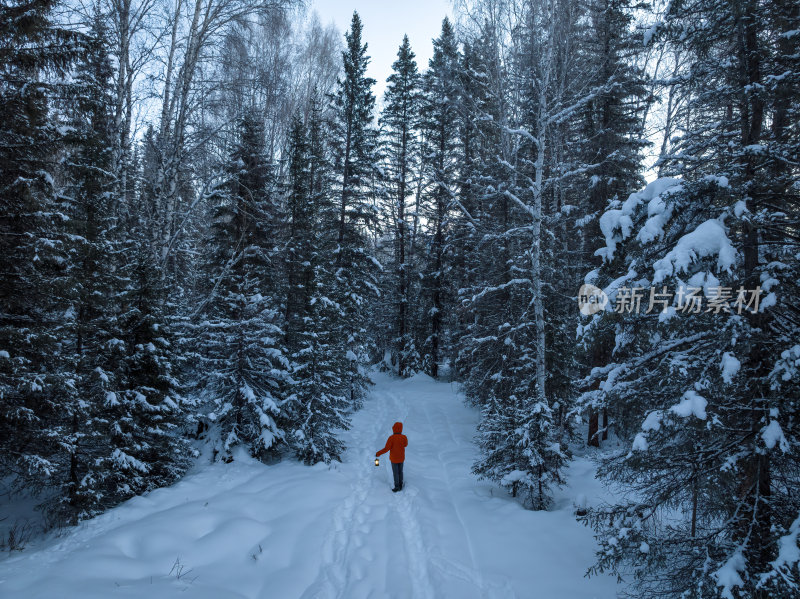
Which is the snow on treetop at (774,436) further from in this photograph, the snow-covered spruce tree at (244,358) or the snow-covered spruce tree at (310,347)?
the snow-covered spruce tree at (244,358)

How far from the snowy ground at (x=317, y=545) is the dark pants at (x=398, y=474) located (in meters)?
0.26

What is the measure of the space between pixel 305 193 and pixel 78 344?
9.39m

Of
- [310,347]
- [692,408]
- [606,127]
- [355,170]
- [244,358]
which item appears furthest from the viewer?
[355,170]

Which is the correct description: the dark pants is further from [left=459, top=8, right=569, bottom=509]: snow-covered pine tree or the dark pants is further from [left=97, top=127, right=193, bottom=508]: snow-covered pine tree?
[left=97, top=127, right=193, bottom=508]: snow-covered pine tree

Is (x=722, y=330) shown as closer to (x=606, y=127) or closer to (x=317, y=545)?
(x=317, y=545)

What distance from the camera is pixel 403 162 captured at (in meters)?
24.8

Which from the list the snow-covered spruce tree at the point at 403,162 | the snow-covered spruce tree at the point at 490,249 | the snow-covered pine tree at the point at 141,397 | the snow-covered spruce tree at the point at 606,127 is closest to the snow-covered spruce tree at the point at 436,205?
the snow-covered spruce tree at the point at 403,162

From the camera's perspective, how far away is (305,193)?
15.2 meters

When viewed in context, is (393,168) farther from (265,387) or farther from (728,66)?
(728,66)

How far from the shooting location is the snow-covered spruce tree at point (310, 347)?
1120 centimetres

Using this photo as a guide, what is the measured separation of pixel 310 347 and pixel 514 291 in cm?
703

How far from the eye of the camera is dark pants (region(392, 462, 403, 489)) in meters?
9.21

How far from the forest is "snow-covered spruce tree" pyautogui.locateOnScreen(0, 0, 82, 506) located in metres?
0.05

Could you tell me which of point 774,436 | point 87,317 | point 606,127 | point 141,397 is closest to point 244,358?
point 141,397
